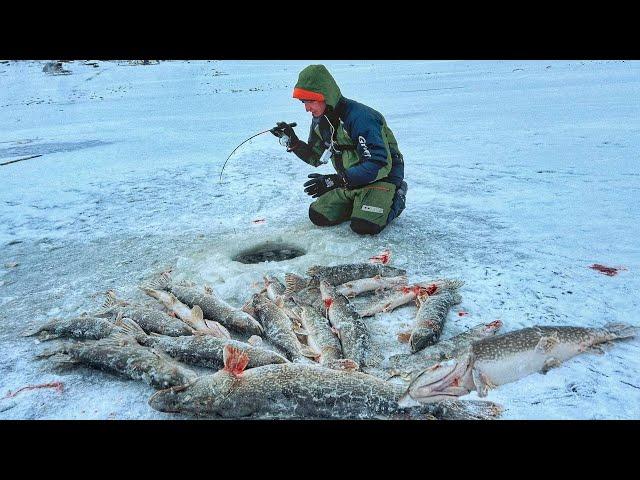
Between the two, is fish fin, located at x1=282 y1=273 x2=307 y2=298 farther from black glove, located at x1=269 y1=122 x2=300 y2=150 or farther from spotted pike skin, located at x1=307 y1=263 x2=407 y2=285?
black glove, located at x1=269 y1=122 x2=300 y2=150

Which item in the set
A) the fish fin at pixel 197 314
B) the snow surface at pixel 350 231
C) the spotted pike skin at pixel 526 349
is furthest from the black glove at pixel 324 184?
the spotted pike skin at pixel 526 349

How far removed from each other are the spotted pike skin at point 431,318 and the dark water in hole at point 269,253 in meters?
1.79

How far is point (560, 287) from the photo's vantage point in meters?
4.12

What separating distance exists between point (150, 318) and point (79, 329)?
49 centimetres

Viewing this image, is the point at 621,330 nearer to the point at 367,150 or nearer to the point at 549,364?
the point at 549,364

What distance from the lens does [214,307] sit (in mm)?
3979

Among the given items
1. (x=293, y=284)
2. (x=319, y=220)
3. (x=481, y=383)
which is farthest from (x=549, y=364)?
(x=319, y=220)

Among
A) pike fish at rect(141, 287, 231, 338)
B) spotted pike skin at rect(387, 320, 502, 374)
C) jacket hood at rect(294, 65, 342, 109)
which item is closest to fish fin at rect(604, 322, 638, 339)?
spotted pike skin at rect(387, 320, 502, 374)

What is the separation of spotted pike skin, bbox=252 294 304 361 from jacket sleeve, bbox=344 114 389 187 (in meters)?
1.84

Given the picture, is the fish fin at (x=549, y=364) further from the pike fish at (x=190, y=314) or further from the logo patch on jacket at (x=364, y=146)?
the logo patch on jacket at (x=364, y=146)

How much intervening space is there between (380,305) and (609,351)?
1.53 meters

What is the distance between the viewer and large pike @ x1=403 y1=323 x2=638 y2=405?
8.70 feet

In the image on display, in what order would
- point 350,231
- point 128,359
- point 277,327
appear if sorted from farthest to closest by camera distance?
point 350,231, point 277,327, point 128,359

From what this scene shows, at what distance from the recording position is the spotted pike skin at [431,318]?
3418 millimetres
